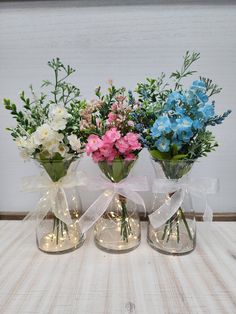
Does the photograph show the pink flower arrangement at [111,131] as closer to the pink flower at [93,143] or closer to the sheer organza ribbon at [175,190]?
the pink flower at [93,143]

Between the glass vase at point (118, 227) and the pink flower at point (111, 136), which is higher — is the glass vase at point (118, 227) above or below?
below

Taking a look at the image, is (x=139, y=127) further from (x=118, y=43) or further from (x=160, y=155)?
(x=118, y=43)

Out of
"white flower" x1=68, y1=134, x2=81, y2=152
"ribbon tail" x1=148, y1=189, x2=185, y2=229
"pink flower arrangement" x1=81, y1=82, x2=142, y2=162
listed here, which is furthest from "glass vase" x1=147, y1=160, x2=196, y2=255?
"white flower" x1=68, y1=134, x2=81, y2=152

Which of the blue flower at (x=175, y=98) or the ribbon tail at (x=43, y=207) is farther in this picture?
the ribbon tail at (x=43, y=207)

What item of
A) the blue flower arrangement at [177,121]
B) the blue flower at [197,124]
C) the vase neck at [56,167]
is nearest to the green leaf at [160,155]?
the blue flower arrangement at [177,121]

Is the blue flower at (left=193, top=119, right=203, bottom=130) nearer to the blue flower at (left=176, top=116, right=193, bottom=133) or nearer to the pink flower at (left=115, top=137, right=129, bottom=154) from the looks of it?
the blue flower at (left=176, top=116, right=193, bottom=133)

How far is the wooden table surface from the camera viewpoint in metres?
0.54

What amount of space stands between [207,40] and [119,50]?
1.01ft

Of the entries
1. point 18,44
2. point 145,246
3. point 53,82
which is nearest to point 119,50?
point 53,82

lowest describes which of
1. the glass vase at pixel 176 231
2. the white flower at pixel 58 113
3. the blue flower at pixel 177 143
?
the glass vase at pixel 176 231

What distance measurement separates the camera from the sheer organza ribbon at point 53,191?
0.71 meters

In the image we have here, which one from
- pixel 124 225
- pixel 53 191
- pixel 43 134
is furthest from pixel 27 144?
pixel 124 225

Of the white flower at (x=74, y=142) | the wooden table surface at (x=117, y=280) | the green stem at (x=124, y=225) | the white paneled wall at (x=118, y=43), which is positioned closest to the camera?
the wooden table surface at (x=117, y=280)

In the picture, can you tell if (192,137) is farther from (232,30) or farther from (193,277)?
(232,30)
